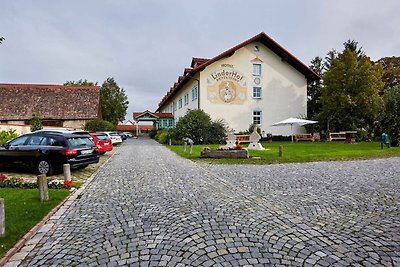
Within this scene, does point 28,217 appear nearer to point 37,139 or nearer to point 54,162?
point 54,162

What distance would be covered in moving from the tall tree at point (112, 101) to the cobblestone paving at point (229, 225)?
200ft

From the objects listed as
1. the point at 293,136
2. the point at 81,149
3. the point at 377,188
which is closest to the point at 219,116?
the point at 293,136

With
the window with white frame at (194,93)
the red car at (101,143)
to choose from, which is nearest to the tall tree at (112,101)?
the window with white frame at (194,93)

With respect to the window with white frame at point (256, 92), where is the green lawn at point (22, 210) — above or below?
below

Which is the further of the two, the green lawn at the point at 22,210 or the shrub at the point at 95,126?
the shrub at the point at 95,126

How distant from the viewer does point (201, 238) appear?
4223 mm

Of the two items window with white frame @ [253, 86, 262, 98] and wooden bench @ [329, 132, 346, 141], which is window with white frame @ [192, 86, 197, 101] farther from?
wooden bench @ [329, 132, 346, 141]

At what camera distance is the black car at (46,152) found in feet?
33.6

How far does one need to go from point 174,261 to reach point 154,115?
133 ft

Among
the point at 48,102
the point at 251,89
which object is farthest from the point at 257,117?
the point at 48,102

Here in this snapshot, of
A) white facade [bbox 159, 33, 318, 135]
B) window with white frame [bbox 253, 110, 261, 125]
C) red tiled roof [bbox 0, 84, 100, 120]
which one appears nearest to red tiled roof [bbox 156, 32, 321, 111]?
white facade [bbox 159, 33, 318, 135]

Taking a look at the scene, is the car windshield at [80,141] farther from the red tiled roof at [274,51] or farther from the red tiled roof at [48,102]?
the red tiled roof at [48,102]

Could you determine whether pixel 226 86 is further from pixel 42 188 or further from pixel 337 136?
pixel 42 188

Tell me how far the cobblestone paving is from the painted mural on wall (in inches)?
895
